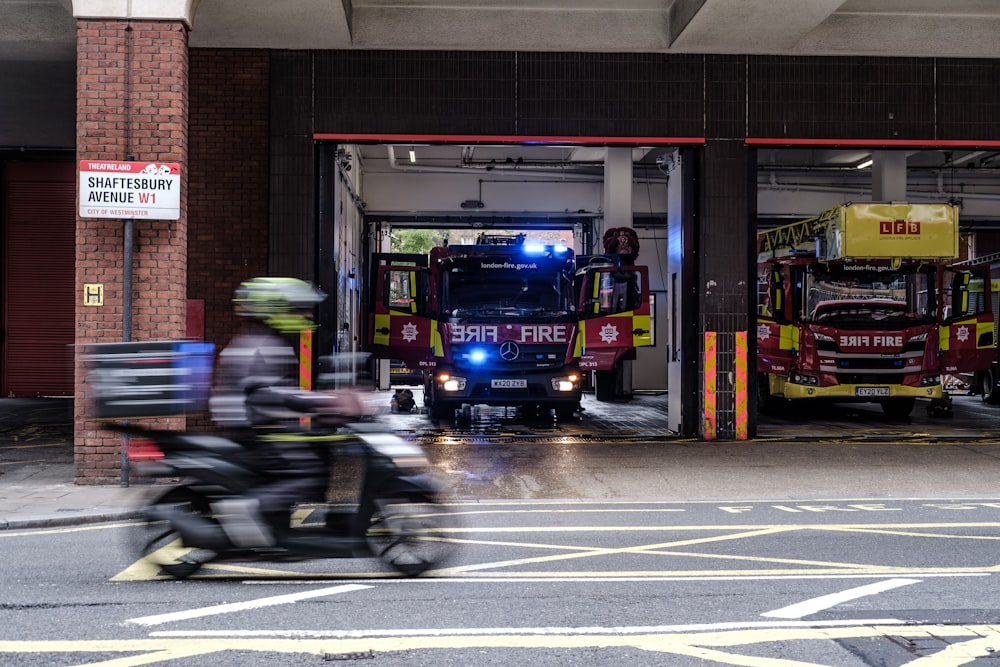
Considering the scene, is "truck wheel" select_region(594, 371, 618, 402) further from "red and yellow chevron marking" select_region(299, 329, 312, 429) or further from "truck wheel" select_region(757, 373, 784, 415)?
"red and yellow chevron marking" select_region(299, 329, 312, 429)

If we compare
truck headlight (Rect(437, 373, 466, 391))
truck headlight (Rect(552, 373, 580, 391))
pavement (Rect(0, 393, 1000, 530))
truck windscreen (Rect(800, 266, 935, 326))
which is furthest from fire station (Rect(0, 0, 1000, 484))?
truck windscreen (Rect(800, 266, 935, 326))

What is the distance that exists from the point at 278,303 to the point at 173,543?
1.77 metres

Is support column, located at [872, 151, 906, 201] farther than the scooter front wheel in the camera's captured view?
Yes

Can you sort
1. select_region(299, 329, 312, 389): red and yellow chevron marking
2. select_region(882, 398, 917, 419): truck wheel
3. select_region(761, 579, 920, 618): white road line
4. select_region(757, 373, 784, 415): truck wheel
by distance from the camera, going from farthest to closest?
select_region(757, 373, 784, 415): truck wheel, select_region(882, 398, 917, 419): truck wheel, select_region(299, 329, 312, 389): red and yellow chevron marking, select_region(761, 579, 920, 618): white road line

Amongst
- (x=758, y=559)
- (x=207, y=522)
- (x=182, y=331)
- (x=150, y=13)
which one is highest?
(x=150, y=13)

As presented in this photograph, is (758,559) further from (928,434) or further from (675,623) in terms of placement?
(928,434)

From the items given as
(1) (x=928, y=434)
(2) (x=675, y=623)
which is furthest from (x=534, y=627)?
(1) (x=928, y=434)

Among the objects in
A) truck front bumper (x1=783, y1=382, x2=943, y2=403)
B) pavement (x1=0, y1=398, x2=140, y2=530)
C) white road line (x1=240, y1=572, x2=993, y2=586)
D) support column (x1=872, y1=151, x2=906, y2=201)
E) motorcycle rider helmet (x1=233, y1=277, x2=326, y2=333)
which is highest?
support column (x1=872, y1=151, x2=906, y2=201)

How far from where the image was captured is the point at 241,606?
18.3ft

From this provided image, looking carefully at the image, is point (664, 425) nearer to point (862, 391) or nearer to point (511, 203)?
point (862, 391)

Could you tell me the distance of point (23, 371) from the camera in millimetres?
25219

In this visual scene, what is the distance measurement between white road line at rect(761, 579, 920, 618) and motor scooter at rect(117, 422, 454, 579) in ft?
7.22

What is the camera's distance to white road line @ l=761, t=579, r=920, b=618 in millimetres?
5477

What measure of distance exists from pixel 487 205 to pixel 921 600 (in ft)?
75.5
